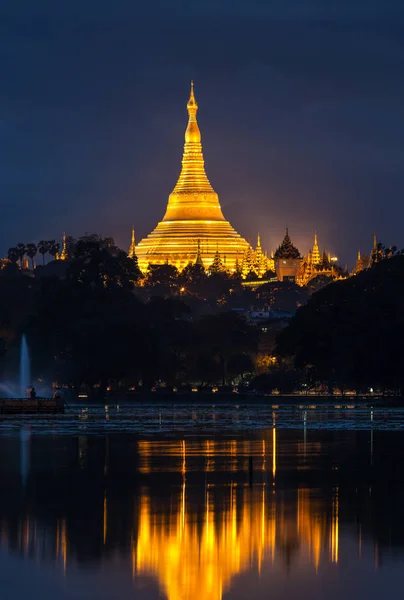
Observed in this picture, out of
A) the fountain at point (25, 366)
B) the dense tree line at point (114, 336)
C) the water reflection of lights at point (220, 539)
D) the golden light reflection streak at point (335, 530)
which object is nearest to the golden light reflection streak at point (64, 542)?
the water reflection of lights at point (220, 539)

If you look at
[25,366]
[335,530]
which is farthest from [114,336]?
[335,530]

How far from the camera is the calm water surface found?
1195 inches

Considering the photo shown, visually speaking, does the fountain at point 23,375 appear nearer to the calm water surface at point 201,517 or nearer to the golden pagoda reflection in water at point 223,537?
the calm water surface at point 201,517

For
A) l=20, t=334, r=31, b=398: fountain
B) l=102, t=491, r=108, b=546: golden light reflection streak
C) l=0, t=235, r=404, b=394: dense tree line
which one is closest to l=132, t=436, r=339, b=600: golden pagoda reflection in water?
l=102, t=491, r=108, b=546: golden light reflection streak

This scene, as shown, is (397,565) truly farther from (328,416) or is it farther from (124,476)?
(328,416)

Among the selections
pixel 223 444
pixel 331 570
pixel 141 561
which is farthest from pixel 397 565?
pixel 223 444

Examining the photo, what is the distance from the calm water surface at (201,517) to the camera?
30.4 meters

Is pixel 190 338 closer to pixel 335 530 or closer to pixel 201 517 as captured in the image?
pixel 201 517

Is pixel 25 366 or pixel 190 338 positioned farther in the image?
pixel 190 338

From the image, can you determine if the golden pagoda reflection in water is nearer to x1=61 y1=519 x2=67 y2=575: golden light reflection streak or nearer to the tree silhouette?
x1=61 y1=519 x2=67 y2=575: golden light reflection streak

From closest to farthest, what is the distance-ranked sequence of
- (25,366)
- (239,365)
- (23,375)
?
(25,366) < (23,375) < (239,365)

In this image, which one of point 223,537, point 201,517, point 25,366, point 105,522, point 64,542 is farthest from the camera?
point 25,366

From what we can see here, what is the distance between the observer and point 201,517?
38375 mm

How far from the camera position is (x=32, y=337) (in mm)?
126375
